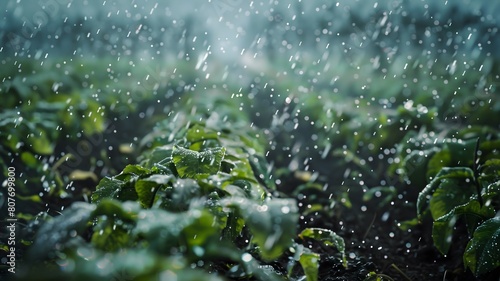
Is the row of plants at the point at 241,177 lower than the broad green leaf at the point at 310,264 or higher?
higher

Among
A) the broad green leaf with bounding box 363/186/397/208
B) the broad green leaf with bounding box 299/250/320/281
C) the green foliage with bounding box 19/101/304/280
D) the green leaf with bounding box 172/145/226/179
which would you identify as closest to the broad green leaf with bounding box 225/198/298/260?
the green foliage with bounding box 19/101/304/280

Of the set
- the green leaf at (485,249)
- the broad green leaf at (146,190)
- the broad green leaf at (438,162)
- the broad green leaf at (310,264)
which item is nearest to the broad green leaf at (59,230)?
the broad green leaf at (146,190)

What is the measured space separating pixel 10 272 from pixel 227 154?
0.73 meters

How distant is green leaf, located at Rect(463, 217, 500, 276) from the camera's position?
50.6 inches

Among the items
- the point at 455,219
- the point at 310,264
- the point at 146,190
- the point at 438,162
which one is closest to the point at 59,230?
the point at 146,190

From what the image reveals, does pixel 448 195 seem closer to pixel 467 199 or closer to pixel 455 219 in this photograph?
pixel 467 199

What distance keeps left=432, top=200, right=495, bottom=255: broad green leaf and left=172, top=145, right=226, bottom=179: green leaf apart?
69 cm

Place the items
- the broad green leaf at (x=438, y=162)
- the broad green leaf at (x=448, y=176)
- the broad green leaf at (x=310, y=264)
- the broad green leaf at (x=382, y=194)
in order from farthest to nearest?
the broad green leaf at (x=382, y=194), the broad green leaf at (x=438, y=162), the broad green leaf at (x=448, y=176), the broad green leaf at (x=310, y=264)

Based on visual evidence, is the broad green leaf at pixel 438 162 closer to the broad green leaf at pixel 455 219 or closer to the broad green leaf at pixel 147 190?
the broad green leaf at pixel 455 219

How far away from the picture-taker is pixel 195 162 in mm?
1317

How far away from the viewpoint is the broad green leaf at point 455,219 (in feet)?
4.76

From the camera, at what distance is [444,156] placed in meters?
2.00

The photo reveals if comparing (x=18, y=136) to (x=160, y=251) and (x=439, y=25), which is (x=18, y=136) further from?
(x=439, y=25)

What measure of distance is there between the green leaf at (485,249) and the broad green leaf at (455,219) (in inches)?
4.2
